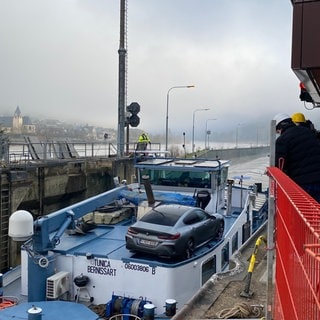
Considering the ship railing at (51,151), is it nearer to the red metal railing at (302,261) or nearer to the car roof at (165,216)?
the car roof at (165,216)

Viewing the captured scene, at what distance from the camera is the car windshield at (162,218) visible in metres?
8.58

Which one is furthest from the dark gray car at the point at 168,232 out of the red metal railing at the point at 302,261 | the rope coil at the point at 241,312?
the red metal railing at the point at 302,261

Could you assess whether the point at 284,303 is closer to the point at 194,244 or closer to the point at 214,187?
the point at 194,244

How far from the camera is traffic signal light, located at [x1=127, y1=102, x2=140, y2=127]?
79.7 ft

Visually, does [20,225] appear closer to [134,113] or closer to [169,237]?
[169,237]

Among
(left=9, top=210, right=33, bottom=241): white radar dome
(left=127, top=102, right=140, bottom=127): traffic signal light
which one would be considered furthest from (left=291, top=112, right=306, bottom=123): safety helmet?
(left=127, top=102, right=140, bottom=127): traffic signal light

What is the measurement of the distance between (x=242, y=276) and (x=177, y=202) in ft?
15.4

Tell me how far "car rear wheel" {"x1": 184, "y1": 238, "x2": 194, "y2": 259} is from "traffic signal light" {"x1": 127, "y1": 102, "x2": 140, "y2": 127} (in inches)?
636

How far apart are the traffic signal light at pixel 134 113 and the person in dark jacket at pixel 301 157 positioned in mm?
19383

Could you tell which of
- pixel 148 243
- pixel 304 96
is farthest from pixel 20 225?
pixel 304 96

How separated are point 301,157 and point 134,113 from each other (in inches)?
775

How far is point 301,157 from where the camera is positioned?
17.1 feet

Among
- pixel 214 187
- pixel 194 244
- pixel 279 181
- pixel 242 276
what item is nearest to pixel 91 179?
pixel 214 187

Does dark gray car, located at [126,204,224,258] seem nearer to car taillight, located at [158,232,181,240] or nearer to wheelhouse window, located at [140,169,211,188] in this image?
car taillight, located at [158,232,181,240]
